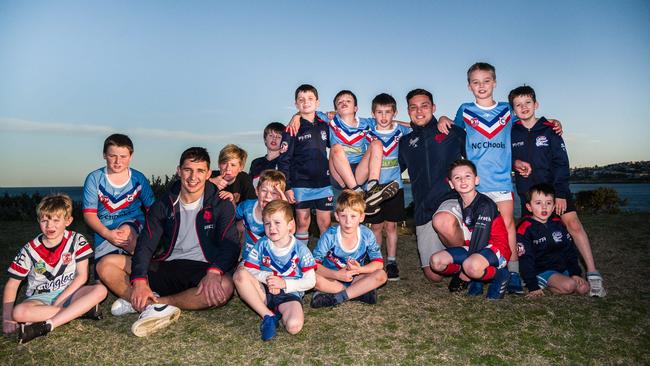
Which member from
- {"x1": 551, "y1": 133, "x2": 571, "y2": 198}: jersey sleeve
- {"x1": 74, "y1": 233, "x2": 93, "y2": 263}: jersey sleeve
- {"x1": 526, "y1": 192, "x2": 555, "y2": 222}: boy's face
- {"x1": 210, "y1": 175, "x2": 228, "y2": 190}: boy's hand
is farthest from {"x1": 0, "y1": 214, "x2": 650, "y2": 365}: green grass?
{"x1": 210, "y1": 175, "x2": 228, "y2": 190}: boy's hand

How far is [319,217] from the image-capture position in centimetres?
556

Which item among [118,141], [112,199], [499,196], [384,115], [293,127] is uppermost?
[384,115]

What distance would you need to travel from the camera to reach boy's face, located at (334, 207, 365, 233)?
3.92 metres

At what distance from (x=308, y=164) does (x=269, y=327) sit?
8.58 ft

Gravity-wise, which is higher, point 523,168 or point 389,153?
point 389,153

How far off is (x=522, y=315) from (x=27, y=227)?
10.6m

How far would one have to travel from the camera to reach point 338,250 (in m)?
4.07

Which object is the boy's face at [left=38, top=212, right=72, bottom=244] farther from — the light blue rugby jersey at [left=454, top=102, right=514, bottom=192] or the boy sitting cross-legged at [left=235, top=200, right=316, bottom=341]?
the light blue rugby jersey at [left=454, top=102, right=514, bottom=192]

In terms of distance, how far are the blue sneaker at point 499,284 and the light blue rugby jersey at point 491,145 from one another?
1.00 m

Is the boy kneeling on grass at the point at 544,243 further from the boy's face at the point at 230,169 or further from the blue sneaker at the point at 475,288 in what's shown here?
the boy's face at the point at 230,169

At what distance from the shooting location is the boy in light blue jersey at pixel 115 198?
4.41m

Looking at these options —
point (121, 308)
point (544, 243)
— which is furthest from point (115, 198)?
point (544, 243)

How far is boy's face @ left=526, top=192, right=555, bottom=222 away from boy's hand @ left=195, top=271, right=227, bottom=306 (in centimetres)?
353

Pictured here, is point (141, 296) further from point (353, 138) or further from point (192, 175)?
point (353, 138)
